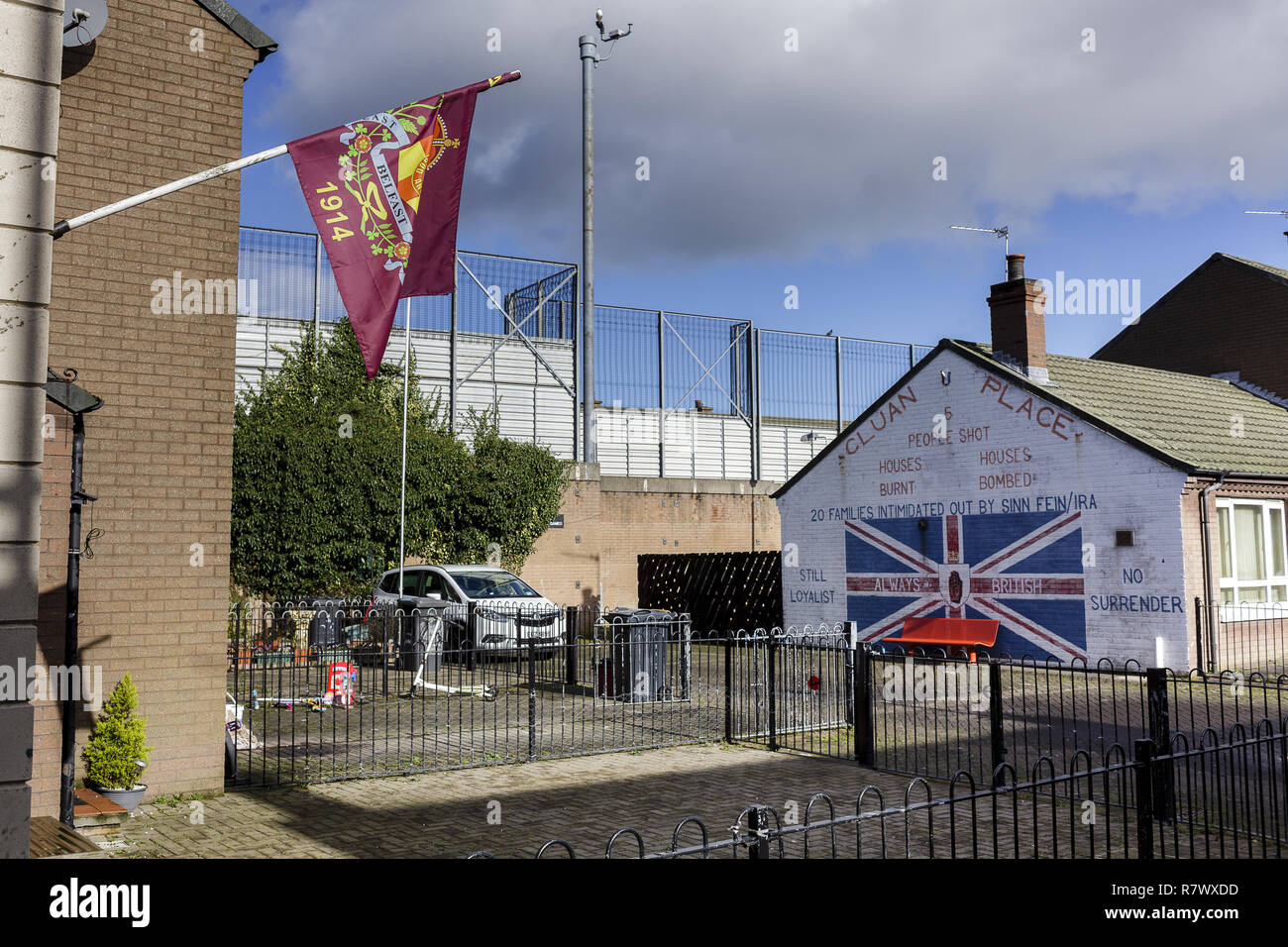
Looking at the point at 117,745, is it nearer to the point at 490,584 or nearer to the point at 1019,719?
the point at 1019,719

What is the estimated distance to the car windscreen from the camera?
19.0 meters

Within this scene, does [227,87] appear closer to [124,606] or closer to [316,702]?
[124,606]

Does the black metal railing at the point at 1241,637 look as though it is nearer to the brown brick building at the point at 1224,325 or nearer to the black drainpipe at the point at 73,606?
the brown brick building at the point at 1224,325

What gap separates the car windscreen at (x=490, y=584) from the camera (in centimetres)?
1897

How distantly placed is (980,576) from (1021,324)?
4895 mm

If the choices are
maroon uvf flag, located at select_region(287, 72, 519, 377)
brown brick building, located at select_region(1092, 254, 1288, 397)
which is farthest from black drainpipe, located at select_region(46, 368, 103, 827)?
brown brick building, located at select_region(1092, 254, 1288, 397)

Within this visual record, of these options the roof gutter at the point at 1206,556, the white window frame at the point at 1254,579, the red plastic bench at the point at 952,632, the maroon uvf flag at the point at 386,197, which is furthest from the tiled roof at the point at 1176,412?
the maroon uvf flag at the point at 386,197

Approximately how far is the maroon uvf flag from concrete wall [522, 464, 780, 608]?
18170 millimetres

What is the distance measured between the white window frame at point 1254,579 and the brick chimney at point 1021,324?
4122mm

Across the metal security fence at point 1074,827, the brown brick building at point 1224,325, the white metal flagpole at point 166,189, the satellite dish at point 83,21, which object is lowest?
the metal security fence at point 1074,827

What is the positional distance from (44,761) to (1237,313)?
2822cm

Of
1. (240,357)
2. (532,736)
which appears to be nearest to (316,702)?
(532,736)

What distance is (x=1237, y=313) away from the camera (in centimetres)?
2722

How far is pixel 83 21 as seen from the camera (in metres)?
8.26
